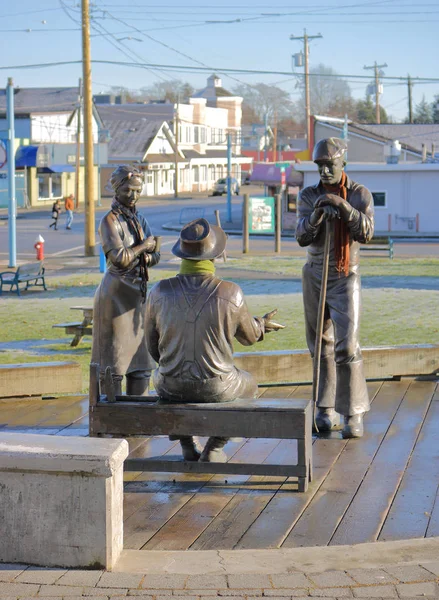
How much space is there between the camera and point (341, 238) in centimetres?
730

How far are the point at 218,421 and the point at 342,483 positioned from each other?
3.02ft

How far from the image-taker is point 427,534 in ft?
17.8

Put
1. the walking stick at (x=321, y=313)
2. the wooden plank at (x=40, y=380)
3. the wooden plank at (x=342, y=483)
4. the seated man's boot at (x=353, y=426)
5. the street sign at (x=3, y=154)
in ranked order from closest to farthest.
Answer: the wooden plank at (x=342, y=483), the walking stick at (x=321, y=313), the seated man's boot at (x=353, y=426), the wooden plank at (x=40, y=380), the street sign at (x=3, y=154)

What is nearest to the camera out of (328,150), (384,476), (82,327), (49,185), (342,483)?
(342,483)

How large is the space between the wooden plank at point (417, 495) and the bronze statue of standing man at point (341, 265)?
0.55 metres

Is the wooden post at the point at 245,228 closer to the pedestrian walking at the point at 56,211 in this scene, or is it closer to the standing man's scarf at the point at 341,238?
the pedestrian walking at the point at 56,211

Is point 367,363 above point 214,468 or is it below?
above

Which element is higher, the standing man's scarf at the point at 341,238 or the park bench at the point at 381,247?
the standing man's scarf at the point at 341,238

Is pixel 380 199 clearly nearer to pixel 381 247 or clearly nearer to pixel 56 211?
pixel 381 247

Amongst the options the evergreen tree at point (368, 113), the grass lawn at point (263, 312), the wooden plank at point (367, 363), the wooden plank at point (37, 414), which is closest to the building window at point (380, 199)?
the grass lawn at point (263, 312)

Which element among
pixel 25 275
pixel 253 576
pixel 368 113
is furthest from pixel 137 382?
pixel 368 113

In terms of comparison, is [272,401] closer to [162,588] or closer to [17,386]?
[162,588]

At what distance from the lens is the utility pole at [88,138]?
97.3 feet

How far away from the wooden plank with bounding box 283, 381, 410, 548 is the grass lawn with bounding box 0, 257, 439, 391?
2966mm
